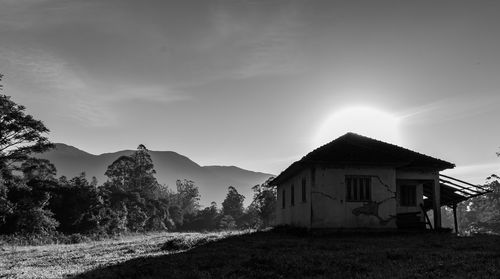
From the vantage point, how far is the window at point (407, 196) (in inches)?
1073

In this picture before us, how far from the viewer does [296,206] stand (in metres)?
27.7

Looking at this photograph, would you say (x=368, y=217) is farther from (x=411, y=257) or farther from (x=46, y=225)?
(x=46, y=225)

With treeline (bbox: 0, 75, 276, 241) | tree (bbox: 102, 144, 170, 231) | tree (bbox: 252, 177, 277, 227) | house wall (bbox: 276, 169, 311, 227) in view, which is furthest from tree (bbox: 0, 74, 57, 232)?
tree (bbox: 252, 177, 277, 227)

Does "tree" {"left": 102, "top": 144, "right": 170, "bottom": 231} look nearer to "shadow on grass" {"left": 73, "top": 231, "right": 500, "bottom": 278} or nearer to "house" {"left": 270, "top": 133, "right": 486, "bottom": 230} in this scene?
"house" {"left": 270, "top": 133, "right": 486, "bottom": 230}

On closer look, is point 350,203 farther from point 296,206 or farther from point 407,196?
point 407,196

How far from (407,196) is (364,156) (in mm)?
5699

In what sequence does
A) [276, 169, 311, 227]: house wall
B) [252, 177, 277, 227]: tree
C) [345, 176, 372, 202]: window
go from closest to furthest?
[345, 176, 372, 202]: window < [276, 169, 311, 227]: house wall < [252, 177, 277, 227]: tree

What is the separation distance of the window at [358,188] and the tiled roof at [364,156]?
0.89m

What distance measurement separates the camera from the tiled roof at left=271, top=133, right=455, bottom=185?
23516 mm

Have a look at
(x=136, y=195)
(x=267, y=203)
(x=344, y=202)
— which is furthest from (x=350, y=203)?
(x=267, y=203)

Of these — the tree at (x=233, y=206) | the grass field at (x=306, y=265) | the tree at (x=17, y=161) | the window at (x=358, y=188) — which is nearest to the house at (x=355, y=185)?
the window at (x=358, y=188)

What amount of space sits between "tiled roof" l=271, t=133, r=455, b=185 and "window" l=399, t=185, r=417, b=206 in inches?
76.7

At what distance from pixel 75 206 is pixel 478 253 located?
46317 millimetres

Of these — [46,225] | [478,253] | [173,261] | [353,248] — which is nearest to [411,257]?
[478,253]
